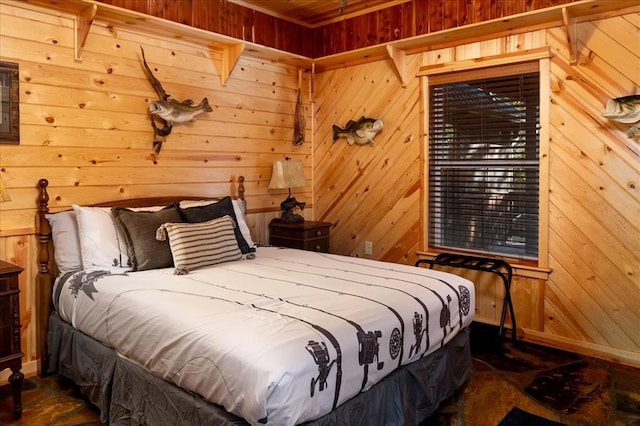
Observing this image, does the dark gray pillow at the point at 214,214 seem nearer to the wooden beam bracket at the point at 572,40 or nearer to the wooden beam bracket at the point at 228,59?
the wooden beam bracket at the point at 228,59

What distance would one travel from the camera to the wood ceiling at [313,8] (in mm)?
4004

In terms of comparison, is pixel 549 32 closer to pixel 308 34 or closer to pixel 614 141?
pixel 614 141

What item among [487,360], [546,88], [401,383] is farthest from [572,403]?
[546,88]

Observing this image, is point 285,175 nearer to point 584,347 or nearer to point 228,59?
point 228,59

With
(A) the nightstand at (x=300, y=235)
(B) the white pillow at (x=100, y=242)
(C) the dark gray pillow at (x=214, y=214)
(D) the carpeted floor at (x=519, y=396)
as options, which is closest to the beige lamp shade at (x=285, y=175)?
(A) the nightstand at (x=300, y=235)

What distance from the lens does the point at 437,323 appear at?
2330 millimetres

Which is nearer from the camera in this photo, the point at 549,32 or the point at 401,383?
the point at 401,383

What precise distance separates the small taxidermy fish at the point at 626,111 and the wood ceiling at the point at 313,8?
183cm

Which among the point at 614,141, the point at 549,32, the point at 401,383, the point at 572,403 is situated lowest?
the point at 572,403

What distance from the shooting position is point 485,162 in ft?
11.8

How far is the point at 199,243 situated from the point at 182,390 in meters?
1.13

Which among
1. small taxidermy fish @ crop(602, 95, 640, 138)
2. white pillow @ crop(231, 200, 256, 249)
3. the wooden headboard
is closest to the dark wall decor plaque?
the wooden headboard

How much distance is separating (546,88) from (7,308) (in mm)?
3543

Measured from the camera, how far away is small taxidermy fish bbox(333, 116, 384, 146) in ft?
13.7
